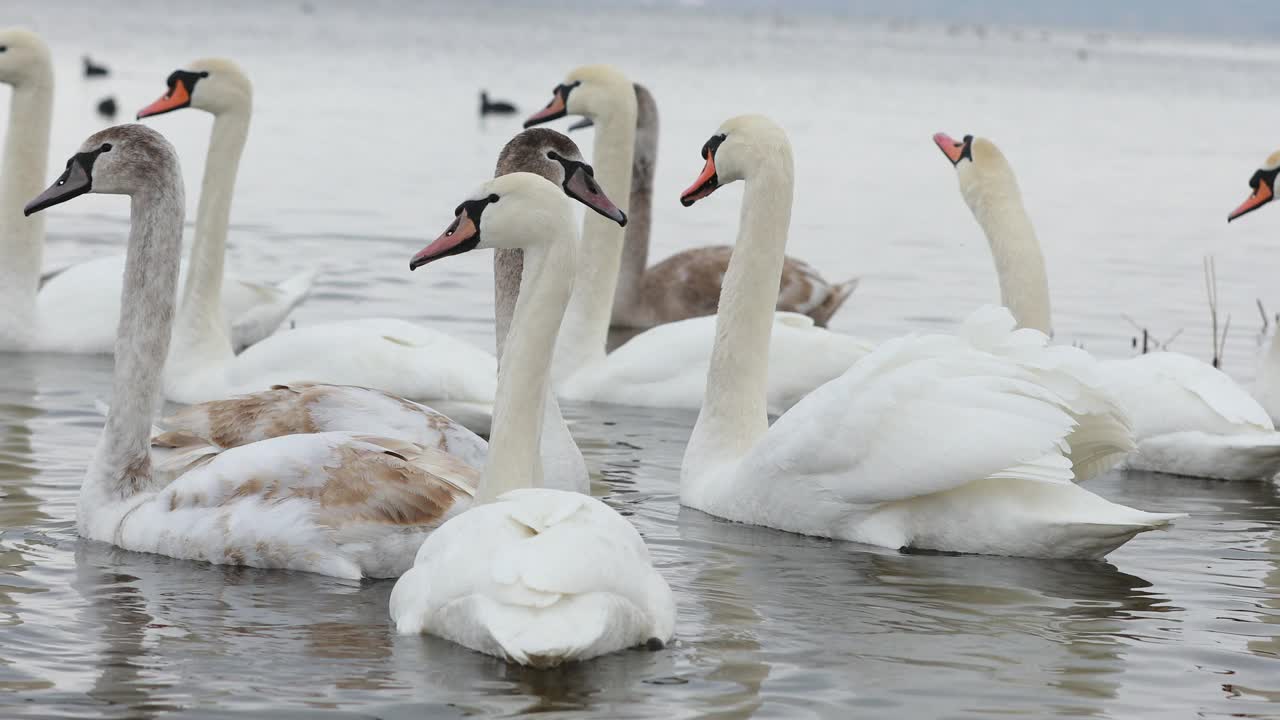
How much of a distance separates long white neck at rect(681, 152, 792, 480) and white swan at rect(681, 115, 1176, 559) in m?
0.42

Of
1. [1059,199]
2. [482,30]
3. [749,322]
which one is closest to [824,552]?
[749,322]

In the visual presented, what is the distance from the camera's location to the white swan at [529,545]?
5.16 metres

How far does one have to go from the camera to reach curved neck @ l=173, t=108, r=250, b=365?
9.98 metres

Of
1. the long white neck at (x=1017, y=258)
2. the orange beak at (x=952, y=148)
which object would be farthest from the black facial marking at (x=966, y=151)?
the long white neck at (x=1017, y=258)

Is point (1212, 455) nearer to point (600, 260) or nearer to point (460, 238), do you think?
point (600, 260)

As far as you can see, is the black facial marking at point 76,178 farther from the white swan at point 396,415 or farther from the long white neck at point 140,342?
the white swan at point 396,415

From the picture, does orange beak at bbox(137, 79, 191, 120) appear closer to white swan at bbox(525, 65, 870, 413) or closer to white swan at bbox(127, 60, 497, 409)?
white swan at bbox(127, 60, 497, 409)

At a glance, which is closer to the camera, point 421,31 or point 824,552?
point 824,552

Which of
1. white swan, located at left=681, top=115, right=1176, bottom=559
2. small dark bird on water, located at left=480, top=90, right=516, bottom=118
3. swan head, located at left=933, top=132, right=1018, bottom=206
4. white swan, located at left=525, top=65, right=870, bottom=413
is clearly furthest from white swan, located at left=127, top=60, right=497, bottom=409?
small dark bird on water, located at left=480, top=90, right=516, bottom=118

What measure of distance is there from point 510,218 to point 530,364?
0.47 meters

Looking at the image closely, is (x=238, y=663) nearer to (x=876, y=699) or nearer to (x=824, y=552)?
(x=876, y=699)

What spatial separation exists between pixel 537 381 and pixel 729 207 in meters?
15.6

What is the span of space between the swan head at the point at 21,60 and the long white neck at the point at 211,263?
1.91m

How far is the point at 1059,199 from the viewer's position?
23781 mm
